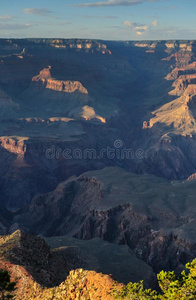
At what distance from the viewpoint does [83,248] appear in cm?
8288

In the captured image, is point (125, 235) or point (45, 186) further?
point (45, 186)

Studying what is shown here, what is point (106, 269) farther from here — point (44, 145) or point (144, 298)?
point (44, 145)

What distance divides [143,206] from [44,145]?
302ft

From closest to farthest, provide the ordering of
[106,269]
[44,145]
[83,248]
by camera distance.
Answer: [106,269]
[83,248]
[44,145]

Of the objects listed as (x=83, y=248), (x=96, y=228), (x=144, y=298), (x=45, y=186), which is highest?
(x=144, y=298)

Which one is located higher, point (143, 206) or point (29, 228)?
point (143, 206)

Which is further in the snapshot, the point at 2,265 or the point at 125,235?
the point at 125,235

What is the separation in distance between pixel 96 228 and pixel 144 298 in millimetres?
69106

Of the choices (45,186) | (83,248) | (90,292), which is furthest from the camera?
(45,186)

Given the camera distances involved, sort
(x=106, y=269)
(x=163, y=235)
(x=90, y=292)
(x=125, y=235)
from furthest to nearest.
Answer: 1. (x=125, y=235)
2. (x=163, y=235)
3. (x=106, y=269)
4. (x=90, y=292)

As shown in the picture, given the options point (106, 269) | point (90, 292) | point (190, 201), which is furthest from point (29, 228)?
point (90, 292)

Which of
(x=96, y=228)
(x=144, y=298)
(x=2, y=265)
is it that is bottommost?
(x=96, y=228)

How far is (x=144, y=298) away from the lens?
39.8 meters

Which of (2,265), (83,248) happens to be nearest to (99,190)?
(83,248)
